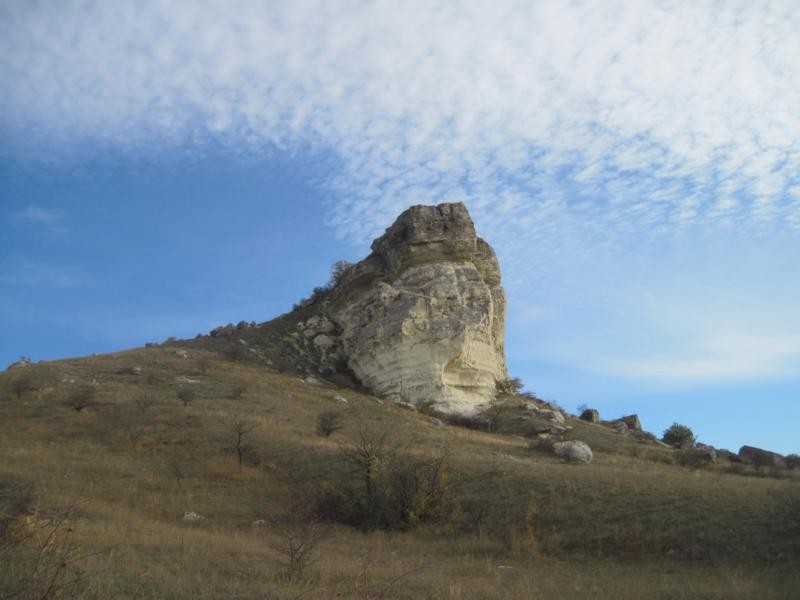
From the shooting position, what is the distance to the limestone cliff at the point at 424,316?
3878 centimetres

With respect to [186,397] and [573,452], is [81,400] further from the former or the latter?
[573,452]

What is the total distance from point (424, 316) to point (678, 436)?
21.3 meters

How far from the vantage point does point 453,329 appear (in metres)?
38.9

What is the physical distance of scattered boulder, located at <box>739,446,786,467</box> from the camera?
106ft

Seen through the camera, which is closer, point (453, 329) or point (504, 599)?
point (504, 599)

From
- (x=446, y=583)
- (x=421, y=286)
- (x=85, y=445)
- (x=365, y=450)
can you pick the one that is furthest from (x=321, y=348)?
(x=446, y=583)

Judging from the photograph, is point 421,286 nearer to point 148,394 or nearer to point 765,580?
point 148,394

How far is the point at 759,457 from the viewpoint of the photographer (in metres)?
33.8

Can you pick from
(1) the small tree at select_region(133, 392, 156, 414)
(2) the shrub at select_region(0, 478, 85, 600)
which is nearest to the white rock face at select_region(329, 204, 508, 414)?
(1) the small tree at select_region(133, 392, 156, 414)

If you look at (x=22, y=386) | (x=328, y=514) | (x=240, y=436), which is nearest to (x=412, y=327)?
(x=240, y=436)

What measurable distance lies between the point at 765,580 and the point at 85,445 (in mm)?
20895

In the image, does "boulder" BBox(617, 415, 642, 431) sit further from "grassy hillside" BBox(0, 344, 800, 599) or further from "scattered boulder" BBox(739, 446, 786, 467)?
"grassy hillside" BBox(0, 344, 800, 599)

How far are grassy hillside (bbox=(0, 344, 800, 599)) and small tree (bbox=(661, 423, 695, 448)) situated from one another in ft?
53.2

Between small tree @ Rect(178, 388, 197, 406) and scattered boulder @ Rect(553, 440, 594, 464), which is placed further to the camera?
small tree @ Rect(178, 388, 197, 406)
